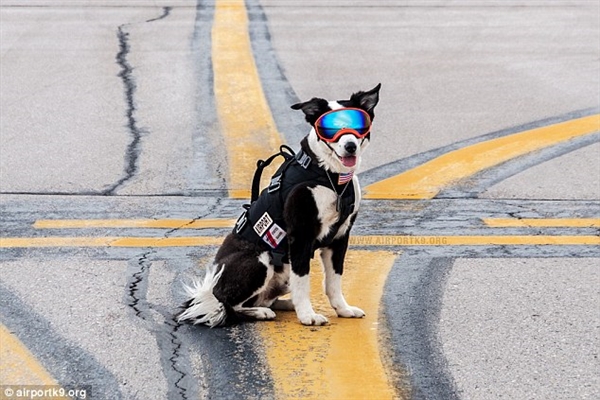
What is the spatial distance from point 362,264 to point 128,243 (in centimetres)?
143

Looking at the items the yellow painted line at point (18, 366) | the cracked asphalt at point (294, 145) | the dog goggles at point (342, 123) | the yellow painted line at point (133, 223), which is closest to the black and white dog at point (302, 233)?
the dog goggles at point (342, 123)

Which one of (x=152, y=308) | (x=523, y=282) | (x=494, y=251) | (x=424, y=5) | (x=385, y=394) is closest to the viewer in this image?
(x=385, y=394)

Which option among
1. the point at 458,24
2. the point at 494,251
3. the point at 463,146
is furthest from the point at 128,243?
the point at 458,24

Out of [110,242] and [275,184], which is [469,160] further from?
[275,184]

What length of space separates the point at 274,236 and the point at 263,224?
82 mm

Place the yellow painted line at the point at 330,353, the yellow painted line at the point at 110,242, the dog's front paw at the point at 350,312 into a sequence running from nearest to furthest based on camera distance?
the yellow painted line at the point at 330,353, the dog's front paw at the point at 350,312, the yellow painted line at the point at 110,242

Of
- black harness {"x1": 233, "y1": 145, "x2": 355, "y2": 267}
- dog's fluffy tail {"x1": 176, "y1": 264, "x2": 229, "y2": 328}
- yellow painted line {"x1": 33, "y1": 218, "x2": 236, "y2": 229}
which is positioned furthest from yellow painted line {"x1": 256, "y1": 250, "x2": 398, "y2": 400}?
yellow painted line {"x1": 33, "y1": 218, "x2": 236, "y2": 229}

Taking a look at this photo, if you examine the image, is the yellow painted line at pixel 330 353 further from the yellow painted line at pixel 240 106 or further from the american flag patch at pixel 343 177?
the yellow painted line at pixel 240 106

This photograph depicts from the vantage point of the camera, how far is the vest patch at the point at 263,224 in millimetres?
5367

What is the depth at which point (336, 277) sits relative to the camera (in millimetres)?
5477

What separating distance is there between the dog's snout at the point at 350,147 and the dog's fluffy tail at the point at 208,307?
2.73ft

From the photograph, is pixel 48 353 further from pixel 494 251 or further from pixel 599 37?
pixel 599 37

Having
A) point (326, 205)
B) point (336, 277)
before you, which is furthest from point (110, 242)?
point (326, 205)

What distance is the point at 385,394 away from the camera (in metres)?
4.63
